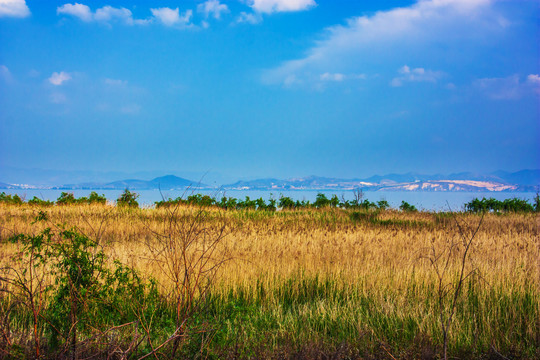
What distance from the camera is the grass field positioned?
10.5 ft

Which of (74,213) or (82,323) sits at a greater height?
(74,213)

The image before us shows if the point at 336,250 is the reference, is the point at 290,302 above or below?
below

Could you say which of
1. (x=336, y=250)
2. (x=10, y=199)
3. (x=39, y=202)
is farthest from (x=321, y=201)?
(x=10, y=199)

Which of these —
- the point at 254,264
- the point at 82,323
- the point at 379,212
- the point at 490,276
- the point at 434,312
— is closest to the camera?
the point at 82,323

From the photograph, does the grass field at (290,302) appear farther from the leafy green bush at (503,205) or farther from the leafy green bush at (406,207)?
the leafy green bush at (503,205)

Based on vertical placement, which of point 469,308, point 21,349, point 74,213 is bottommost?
point 469,308

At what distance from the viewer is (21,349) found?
9.59ft

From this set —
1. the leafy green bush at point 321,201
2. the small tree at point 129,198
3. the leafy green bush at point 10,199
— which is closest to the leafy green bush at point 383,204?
the leafy green bush at point 321,201

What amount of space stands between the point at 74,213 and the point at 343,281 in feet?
37.6

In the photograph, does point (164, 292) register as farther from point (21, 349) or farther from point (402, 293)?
point (402, 293)

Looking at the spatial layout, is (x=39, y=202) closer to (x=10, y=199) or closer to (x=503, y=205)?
(x=10, y=199)

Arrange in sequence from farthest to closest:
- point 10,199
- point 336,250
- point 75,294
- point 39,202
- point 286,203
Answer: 1. point 286,203
2. point 10,199
3. point 39,202
4. point 336,250
5. point 75,294

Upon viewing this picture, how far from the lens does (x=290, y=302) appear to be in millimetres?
5406

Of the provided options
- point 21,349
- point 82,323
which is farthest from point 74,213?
point 21,349
